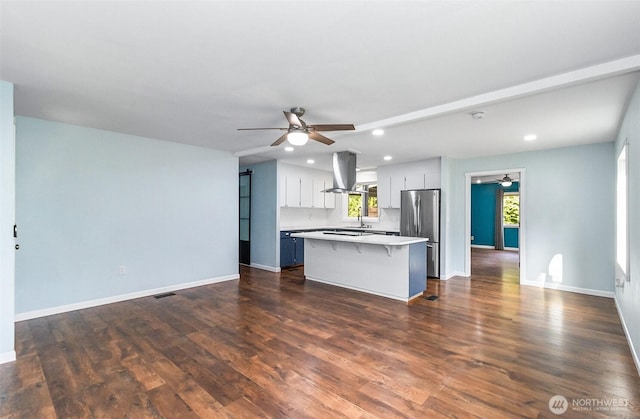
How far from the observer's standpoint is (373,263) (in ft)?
14.7

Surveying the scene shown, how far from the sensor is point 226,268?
17.8 feet

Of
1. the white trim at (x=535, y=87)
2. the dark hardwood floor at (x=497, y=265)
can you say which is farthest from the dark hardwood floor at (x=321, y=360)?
A: the white trim at (x=535, y=87)

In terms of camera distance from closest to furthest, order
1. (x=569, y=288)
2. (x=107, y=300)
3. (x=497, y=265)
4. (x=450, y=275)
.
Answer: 1. (x=107, y=300)
2. (x=569, y=288)
3. (x=450, y=275)
4. (x=497, y=265)

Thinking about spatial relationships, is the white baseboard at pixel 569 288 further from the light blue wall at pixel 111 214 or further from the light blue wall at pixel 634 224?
the light blue wall at pixel 111 214

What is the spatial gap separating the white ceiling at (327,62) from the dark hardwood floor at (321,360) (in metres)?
2.29

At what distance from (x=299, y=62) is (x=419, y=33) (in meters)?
0.85

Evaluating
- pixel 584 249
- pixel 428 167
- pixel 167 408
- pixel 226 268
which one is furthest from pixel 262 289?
pixel 584 249

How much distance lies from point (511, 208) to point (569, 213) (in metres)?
6.19

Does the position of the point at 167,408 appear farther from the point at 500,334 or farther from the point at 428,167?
the point at 428,167

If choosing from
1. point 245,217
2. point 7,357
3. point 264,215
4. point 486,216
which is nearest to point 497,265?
point 486,216

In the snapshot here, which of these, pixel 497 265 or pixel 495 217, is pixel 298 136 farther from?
pixel 495 217

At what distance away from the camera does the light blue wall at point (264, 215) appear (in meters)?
6.18

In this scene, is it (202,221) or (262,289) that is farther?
(202,221)

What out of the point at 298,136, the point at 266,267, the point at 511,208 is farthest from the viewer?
the point at 511,208
